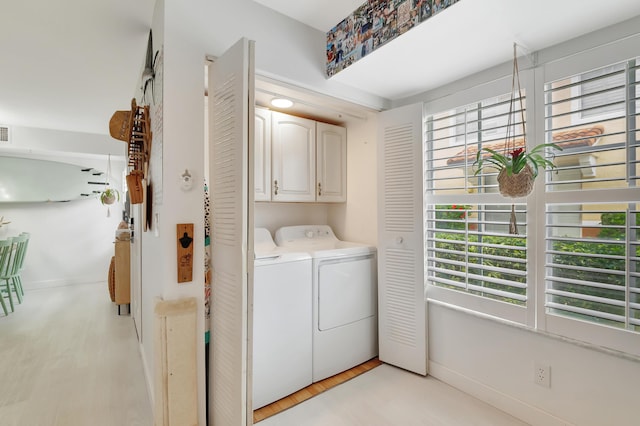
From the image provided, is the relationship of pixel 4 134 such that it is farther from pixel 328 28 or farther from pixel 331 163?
pixel 328 28

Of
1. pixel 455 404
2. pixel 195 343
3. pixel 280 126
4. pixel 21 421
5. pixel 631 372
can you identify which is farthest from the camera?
pixel 280 126

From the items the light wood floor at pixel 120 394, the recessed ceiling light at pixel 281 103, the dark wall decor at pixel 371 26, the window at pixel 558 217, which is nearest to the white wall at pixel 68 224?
the light wood floor at pixel 120 394

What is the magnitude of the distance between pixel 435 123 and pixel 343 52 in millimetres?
887

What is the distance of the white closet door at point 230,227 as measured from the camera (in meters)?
1.35

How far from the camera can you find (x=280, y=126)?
8.61 feet

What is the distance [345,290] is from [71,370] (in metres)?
2.26

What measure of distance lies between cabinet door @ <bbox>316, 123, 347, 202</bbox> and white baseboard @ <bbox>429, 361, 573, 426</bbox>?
168 cm

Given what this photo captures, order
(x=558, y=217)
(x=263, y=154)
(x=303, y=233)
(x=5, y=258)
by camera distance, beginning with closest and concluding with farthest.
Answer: (x=558, y=217) → (x=263, y=154) → (x=303, y=233) → (x=5, y=258)

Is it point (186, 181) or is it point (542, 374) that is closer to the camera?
point (186, 181)

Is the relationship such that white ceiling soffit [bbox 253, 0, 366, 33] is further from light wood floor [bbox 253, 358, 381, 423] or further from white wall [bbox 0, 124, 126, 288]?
white wall [bbox 0, 124, 126, 288]

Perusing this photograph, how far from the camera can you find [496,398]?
1.93m

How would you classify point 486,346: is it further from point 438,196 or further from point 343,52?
point 343,52

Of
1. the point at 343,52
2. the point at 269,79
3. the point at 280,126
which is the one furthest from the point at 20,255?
the point at 343,52

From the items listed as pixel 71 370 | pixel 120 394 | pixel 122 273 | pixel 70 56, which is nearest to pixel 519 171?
pixel 120 394
